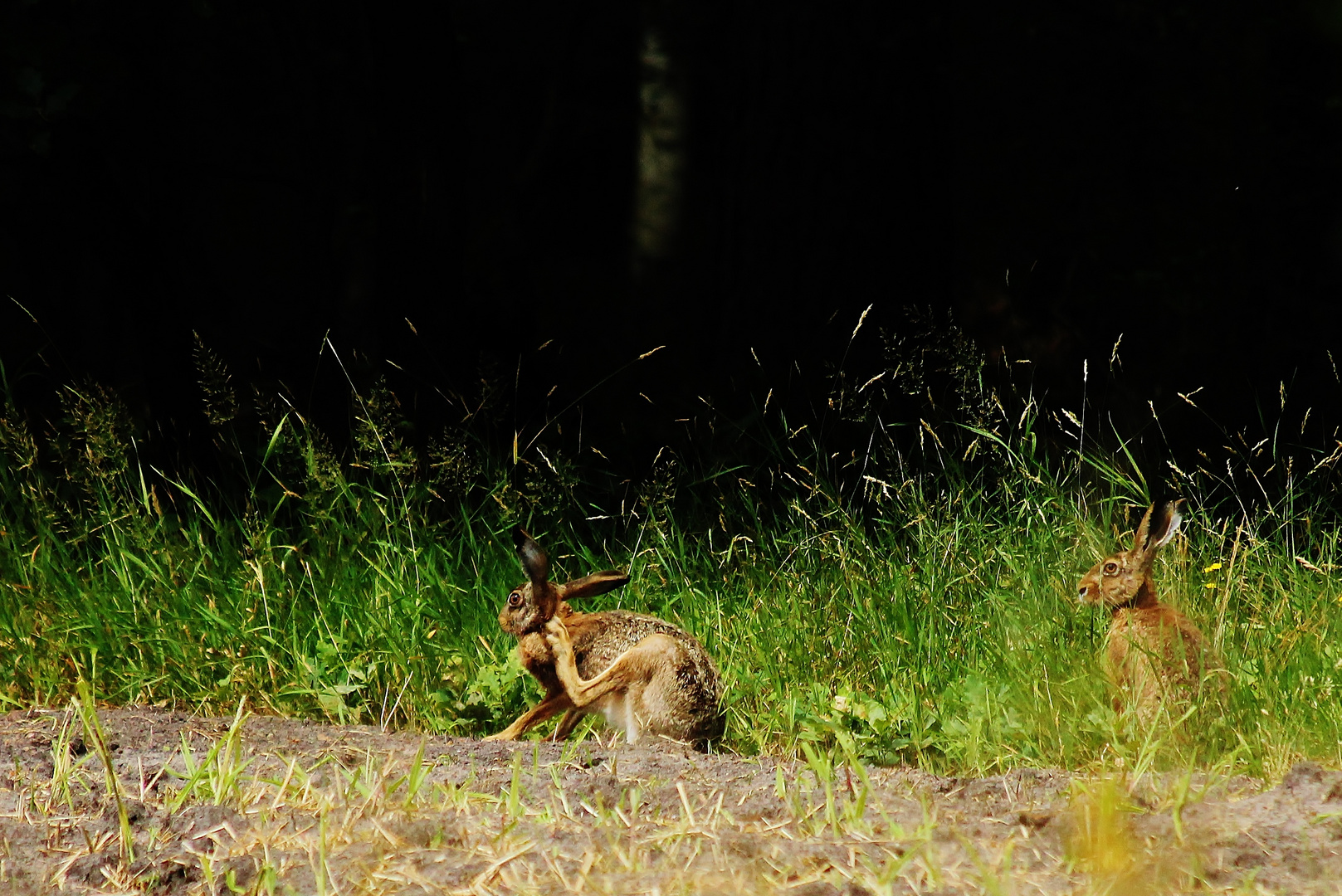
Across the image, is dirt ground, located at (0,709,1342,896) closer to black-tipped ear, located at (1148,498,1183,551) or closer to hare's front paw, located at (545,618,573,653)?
hare's front paw, located at (545,618,573,653)

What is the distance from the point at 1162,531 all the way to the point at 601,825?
82.7 inches

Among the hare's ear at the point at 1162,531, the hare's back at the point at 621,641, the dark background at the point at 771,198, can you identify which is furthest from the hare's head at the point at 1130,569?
the dark background at the point at 771,198

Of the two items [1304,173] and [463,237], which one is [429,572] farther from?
[1304,173]

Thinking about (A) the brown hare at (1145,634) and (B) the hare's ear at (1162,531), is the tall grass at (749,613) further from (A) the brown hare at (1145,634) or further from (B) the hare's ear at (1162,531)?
(B) the hare's ear at (1162,531)

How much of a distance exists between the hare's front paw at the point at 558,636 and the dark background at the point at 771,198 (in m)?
3.13

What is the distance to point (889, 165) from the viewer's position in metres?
9.07

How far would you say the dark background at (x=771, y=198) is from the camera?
7.68 metres

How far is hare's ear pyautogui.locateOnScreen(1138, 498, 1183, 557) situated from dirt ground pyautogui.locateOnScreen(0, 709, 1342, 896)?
971mm

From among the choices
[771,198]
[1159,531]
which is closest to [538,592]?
[1159,531]

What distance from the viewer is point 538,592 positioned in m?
4.38

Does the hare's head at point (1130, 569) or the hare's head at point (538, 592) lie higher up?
the hare's head at point (1130, 569)

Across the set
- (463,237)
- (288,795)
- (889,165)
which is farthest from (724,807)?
(889,165)

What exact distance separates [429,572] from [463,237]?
4.12 metres

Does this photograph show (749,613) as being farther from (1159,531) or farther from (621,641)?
(1159,531)
